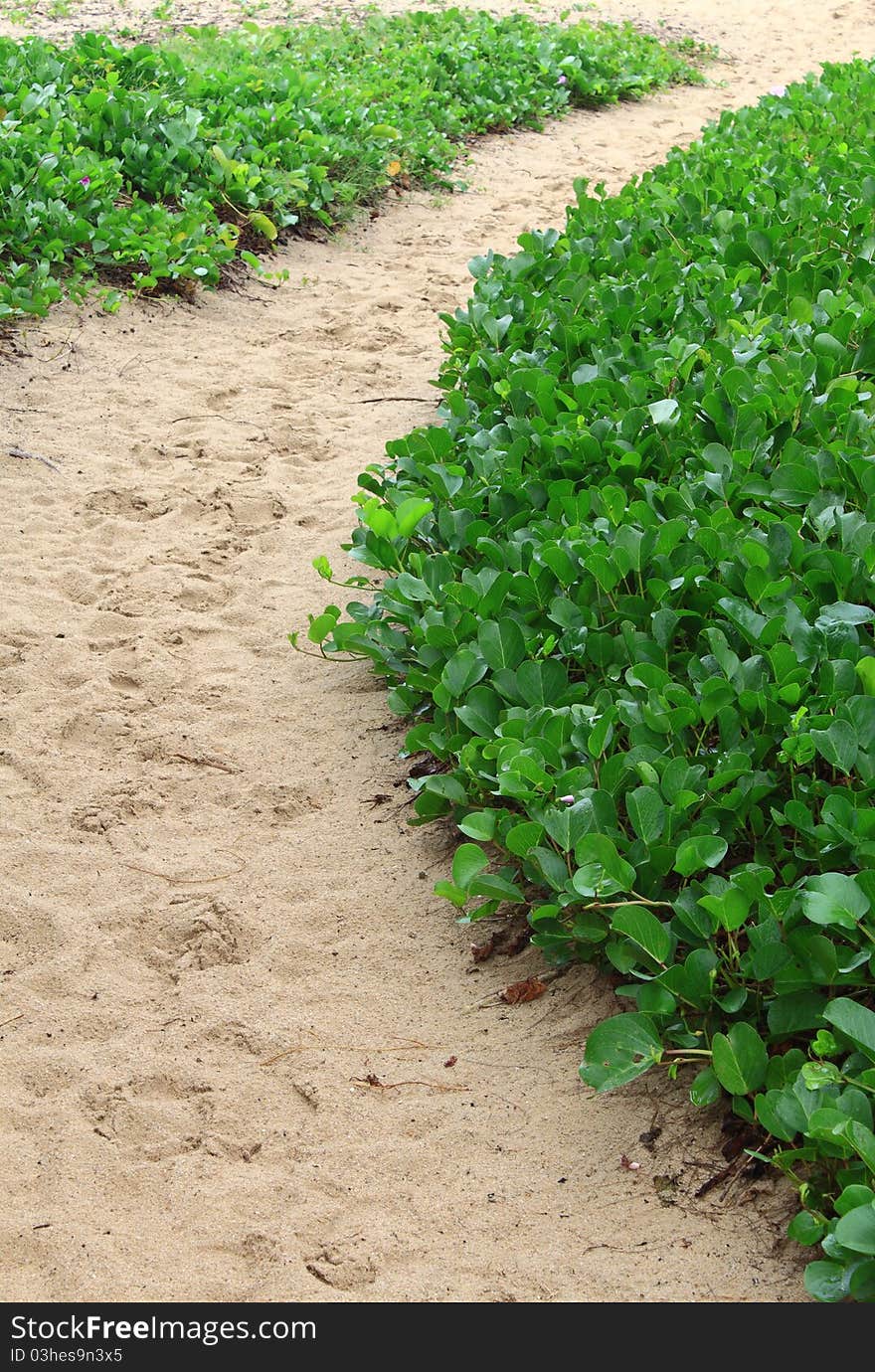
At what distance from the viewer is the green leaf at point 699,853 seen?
2.25 m

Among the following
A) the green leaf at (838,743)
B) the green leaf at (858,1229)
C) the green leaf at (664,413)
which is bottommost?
the green leaf at (858,1229)

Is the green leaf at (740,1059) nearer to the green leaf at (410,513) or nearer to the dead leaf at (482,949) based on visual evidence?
the dead leaf at (482,949)

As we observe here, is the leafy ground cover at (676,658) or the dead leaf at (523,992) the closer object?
the leafy ground cover at (676,658)

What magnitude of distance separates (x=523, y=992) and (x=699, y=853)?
465 mm

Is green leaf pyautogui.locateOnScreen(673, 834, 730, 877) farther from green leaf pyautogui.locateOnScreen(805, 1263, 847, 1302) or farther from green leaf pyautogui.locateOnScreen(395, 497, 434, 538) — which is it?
green leaf pyautogui.locateOnScreen(395, 497, 434, 538)

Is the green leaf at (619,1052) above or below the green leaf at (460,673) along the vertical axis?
below

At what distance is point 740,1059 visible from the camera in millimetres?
2021

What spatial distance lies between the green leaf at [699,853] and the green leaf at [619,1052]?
279mm

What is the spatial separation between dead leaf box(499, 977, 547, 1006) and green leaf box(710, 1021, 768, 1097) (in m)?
0.49

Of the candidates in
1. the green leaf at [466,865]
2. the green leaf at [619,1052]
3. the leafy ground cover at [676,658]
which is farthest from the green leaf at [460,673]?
the green leaf at [619,1052]

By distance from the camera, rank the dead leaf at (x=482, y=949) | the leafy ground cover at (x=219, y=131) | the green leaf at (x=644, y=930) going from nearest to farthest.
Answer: the green leaf at (x=644, y=930), the dead leaf at (x=482, y=949), the leafy ground cover at (x=219, y=131)

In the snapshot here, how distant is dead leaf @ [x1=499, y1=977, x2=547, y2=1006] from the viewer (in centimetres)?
246
